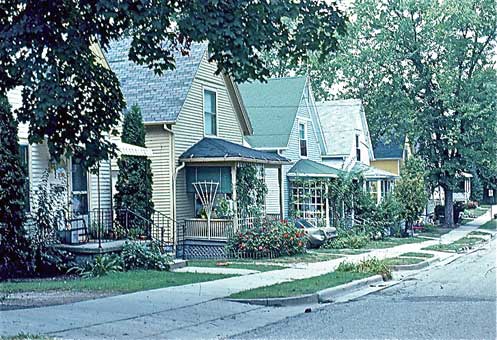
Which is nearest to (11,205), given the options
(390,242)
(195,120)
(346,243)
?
(195,120)

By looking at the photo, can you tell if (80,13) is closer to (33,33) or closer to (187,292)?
(33,33)

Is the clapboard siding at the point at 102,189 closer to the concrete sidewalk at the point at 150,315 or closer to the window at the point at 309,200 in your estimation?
the concrete sidewalk at the point at 150,315

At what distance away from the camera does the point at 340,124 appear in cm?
4041

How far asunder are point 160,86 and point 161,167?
9.92 ft

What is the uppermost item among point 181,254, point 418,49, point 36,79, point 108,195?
point 418,49

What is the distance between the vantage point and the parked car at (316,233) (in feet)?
88.0

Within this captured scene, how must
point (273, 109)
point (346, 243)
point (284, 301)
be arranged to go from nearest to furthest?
1. point (284, 301)
2. point (346, 243)
3. point (273, 109)

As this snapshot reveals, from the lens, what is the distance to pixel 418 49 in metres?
39.5

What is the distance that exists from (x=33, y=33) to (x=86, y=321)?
431 centimetres

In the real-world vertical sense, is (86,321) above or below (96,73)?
below

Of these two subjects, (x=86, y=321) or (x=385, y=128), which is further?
(x=385, y=128)

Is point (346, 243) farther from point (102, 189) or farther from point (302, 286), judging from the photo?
point (302, 286)

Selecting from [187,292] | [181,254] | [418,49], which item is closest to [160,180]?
[181,254]

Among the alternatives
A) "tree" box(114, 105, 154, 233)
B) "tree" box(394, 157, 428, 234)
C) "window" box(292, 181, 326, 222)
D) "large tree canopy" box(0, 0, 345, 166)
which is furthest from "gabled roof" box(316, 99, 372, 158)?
"large tree canopy" box(0, 0, 345, 166)
